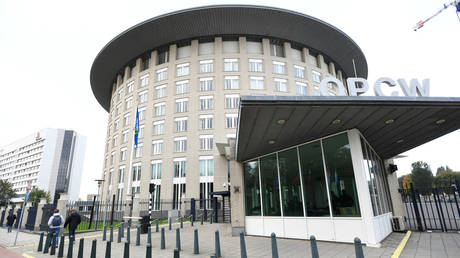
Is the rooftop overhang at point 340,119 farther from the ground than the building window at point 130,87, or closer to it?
closer to it

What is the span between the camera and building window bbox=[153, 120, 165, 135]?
35.9 meters

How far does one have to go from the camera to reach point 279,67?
121 feet

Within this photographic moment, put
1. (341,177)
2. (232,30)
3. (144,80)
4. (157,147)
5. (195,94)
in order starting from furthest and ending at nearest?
(144,80) → (232,30) → (195,94) → (157,147) → (341,177)

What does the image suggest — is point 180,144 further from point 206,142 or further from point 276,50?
point 276,50

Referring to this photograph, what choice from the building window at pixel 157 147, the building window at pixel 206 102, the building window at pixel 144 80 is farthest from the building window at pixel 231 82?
the building window at pixel 144 80

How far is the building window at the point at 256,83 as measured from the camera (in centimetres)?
3516

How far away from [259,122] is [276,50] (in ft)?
110

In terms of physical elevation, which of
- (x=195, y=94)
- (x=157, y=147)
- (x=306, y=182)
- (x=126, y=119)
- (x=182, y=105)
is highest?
(x=195, y=94)

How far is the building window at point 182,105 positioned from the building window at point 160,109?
227cm

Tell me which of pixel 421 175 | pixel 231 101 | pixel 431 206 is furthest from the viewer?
pixel 421 175

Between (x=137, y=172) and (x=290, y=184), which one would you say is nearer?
(x=290, y=184)

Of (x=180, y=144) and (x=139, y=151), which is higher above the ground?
(x=180, y=144)

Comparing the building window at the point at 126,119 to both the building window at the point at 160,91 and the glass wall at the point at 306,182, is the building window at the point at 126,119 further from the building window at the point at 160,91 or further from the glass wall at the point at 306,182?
the glass wall at the point at 306,182

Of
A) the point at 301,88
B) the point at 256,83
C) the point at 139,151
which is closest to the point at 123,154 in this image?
the point at 139,151
